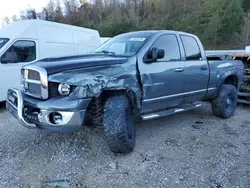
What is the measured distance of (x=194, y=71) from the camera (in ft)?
15.0

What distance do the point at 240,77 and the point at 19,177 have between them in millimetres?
5336

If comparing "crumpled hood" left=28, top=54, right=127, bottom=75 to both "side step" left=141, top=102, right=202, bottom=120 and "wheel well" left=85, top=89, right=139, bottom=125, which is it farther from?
"side step" left=141, top=102, right=202, bottom=120

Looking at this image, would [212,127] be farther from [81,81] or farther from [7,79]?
[7,79]

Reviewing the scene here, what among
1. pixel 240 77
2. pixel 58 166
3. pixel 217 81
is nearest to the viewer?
pixel 58 166

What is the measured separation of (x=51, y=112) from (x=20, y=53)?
4.63 metres

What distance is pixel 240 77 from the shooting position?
579 centimetres

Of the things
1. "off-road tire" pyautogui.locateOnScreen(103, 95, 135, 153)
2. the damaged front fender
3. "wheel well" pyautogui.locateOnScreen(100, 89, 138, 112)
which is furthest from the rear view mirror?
"off-road tire" pyautogui.locateOnScreen(103, 95, 135, 153)

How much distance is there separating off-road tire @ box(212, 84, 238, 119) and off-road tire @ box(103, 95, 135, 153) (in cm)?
285

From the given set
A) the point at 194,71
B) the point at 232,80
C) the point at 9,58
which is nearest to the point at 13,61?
the point at 9,58

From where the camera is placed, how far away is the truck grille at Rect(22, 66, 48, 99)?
2.95 m

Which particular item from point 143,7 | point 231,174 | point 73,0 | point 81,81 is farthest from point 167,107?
point 73,0

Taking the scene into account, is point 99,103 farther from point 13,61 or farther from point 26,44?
point 26,44

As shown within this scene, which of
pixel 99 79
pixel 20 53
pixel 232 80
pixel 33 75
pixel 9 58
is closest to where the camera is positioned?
pixel 99 79

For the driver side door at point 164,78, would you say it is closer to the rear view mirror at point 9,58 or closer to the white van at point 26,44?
the white van at point 26,44
